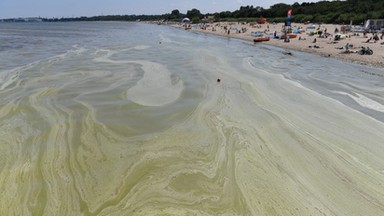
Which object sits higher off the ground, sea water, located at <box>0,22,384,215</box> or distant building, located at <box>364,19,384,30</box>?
distant building, located at <box>364,19,384,30</box>

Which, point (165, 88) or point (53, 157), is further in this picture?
point (165, 88)

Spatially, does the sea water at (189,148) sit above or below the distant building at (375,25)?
below

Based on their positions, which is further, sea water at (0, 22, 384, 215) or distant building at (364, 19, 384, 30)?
distant building at (364, 19, 384, 30)

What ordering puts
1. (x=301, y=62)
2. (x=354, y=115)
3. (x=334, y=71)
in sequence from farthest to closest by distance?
(x=301, y=62)
(x=334, y=71)
(x=354, y=115)

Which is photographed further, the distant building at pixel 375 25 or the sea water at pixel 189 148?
the distant building at pixel 375 25

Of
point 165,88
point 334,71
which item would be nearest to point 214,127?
point 165,88

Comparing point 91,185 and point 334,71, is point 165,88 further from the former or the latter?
point 334,71

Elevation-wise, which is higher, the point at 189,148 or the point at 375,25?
the point at 375,25

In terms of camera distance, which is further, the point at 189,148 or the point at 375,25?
the point at 375,25
